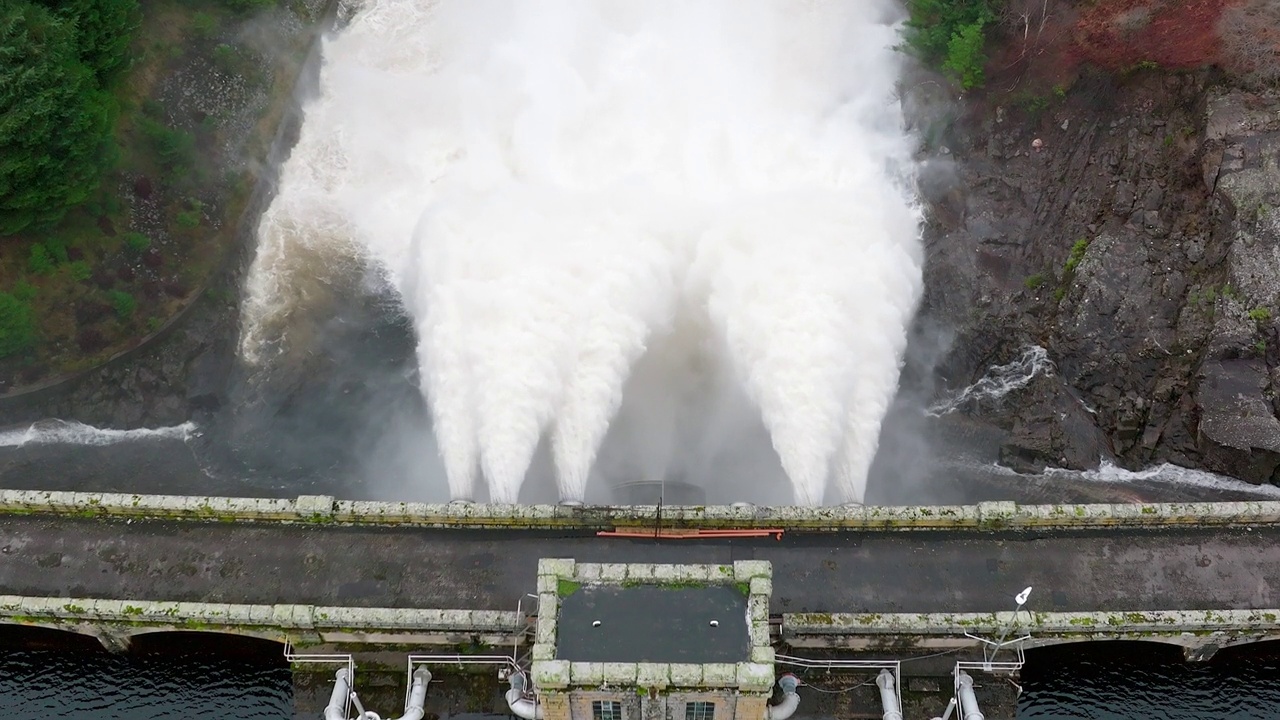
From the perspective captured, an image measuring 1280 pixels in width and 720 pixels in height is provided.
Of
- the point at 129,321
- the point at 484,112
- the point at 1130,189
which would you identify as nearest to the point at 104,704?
the point at 129,321

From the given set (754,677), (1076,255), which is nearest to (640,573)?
(754,677)

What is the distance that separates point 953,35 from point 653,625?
4095 centimetres

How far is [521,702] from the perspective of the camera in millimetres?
32344

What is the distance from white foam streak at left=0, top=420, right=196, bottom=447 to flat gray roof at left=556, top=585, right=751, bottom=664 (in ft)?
102

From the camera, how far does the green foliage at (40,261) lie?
49.1 m

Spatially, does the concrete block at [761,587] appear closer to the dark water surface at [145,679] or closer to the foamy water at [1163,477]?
the dark water surface at [145,679]

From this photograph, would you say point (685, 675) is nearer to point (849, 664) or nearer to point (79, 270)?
point (849, 664)

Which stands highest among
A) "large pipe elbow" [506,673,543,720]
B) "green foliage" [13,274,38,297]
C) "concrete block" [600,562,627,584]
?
"green foliage" [13,274,38,297]

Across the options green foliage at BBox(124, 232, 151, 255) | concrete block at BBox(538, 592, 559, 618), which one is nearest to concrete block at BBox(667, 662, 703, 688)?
concrete block at BBox(538, 592, 559, 618)

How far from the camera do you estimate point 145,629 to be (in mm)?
34875

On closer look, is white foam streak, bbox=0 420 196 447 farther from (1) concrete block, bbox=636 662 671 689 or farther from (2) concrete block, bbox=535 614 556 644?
(1) concrete block, bbox=636 662 671 689

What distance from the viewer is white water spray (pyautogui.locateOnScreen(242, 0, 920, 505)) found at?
138 ft

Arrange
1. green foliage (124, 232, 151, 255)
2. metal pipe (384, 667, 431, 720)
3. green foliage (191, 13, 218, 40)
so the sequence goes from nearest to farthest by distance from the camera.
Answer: metal pipe (384, 667, 431, 720)
green foliage (124, 232, 151, 255)
green foliage (191, 13, 218, 40)

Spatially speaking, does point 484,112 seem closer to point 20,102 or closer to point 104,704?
point 20,102
